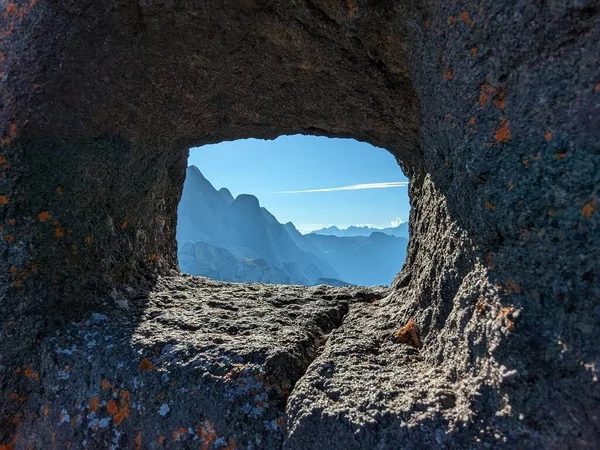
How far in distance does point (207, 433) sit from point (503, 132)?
4.09ft

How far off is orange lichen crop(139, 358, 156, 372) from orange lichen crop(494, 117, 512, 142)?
1.34 meters

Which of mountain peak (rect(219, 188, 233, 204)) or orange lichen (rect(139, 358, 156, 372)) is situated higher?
mountain peak (rect(219, 188, 233, 204))

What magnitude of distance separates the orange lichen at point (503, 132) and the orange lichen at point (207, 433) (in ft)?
3.96

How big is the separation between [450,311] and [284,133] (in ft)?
4.80

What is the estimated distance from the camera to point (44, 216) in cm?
157

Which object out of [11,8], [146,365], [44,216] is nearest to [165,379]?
[146,365]

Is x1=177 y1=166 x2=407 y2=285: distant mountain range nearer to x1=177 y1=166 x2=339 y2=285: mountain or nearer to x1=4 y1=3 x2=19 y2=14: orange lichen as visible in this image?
x1=177 y1=166 x2=339 y2=285: mountain

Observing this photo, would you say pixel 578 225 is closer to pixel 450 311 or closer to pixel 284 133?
pixel 450 311

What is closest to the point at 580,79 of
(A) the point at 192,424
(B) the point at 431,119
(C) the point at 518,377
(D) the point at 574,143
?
(D) the point at 574,143

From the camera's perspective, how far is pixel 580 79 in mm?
926

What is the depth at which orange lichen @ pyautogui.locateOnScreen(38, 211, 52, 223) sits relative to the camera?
1.56 m

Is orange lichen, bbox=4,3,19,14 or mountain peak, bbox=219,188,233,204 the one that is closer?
orange lichen, bbox=4,3,19,14

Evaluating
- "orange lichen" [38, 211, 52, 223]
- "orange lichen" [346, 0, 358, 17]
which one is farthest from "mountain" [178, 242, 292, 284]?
"orange lichen" [346, 0, 358, 17]

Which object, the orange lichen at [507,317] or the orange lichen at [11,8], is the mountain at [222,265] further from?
the orange lichen at [507,317]
